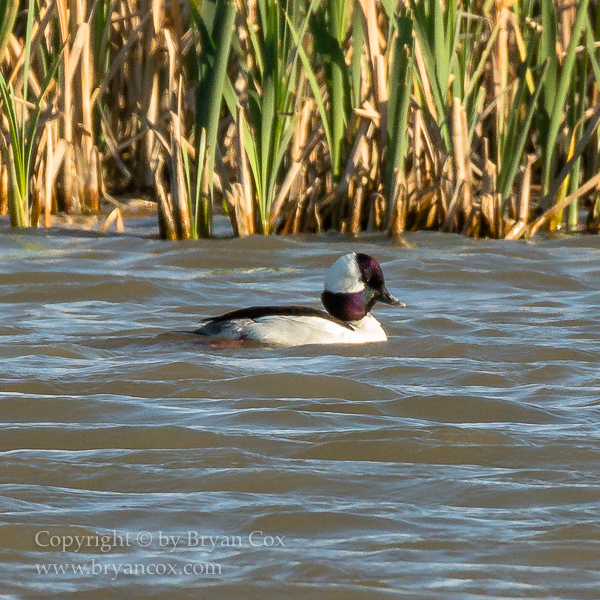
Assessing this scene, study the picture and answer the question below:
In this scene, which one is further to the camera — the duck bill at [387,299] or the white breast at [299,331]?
the duck bill at [387,299]

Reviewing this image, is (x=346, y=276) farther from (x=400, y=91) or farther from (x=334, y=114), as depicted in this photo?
(x=334, y=114)

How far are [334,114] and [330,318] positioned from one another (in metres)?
2.16

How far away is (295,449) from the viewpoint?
3873 mm

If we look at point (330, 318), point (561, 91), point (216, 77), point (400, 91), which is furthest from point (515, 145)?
point (330, 318)

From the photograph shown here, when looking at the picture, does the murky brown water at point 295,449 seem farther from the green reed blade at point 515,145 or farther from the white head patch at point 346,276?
the green reed blade at point 515,145

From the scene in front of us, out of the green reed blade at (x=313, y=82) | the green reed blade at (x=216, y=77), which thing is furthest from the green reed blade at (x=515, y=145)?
the green reed blade at (x=216, y=77)

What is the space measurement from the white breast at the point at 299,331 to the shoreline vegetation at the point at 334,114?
189 cm

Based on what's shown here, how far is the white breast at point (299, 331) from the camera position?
5.58 meters

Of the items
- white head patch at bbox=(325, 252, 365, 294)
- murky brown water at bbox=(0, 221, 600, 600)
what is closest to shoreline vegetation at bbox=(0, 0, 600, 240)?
murky brown water at bbox=(0, 221, 600, 600)

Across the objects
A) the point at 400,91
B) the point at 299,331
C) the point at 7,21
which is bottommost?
the point at 299,331

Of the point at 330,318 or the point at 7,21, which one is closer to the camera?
the point at 330,318

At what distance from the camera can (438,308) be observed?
671 cm

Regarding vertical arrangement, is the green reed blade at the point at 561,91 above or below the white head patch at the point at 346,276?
above

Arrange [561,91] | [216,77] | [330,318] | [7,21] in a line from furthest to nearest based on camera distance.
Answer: [7,21] → [561,91] → [216,77] → [330,318]
